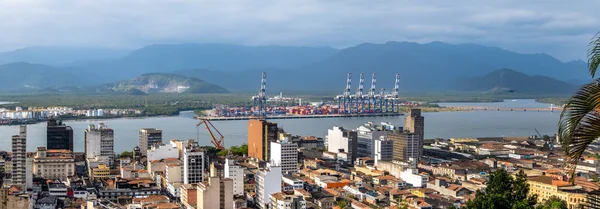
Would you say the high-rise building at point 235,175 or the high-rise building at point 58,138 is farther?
the high-rise building at point 58,138

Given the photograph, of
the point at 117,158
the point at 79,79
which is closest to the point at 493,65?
the point at 79,79

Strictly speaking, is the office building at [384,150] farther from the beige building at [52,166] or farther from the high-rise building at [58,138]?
the high-rise building at [58,138]

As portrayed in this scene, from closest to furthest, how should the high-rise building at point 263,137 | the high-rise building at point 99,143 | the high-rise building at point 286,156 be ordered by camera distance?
the high-rise building at point 286,156 → the high-rise building at point 99,143 → the high-rise building at point 263,137

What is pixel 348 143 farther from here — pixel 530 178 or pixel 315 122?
pixel 315 122

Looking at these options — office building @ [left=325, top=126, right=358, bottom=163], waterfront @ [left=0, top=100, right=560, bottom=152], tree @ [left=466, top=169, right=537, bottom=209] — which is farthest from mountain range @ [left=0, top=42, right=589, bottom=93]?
tree @ [left=466, top=169, right=537, bottom=209]

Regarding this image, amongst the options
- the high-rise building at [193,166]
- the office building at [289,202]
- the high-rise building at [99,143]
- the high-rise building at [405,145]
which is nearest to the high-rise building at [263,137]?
the high-rise building at [405,145]

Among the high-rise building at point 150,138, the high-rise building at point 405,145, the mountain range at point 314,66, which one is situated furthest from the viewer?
the mountain range at point 314,66

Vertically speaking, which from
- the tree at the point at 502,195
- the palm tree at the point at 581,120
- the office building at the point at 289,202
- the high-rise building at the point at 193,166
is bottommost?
the office building at the point at 289,202
